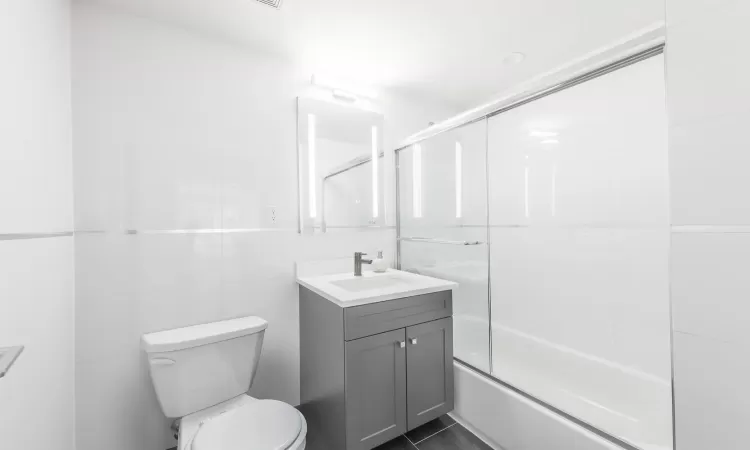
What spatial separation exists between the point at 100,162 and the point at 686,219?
85.3 inches

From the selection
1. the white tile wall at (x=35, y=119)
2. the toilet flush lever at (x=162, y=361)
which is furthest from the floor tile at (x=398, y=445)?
the white tile wall at (x=35, y=119)

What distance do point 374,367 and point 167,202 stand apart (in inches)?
52.0

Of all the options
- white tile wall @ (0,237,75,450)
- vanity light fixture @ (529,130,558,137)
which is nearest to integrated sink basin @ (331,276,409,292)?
white tile wall @ (0,237,75,450)

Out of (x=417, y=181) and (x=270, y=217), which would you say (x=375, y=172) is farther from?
(x=270, y=217)

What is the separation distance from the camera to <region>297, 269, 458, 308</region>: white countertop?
1.38 metres

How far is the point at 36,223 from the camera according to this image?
36.8 inches

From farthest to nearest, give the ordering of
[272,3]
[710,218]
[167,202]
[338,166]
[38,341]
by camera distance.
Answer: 1. [338,166]
2. [167,202]
3. [272,3]
4. [38,341]
5. [710,218]

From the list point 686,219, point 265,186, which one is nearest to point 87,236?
point 265,186

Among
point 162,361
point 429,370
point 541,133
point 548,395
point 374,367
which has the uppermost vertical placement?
point 541,133

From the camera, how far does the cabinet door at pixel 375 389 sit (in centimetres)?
134

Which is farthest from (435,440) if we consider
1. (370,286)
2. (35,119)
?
(35,119)

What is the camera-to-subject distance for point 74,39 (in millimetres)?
1312

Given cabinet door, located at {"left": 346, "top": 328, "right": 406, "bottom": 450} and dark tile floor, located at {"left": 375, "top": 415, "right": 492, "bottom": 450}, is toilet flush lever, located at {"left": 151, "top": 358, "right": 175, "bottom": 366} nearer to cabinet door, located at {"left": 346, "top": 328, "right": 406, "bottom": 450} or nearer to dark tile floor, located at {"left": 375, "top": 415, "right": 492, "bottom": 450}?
cabinet door, located at {"left": 346, "top": 328, "right": 406, "bottom": 450}

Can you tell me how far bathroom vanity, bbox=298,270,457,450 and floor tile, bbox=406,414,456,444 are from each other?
14cm
